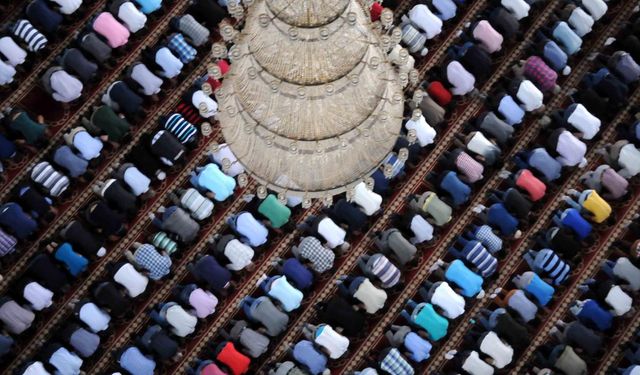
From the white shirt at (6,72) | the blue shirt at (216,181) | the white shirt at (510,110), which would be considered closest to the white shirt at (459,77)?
the white shirt at (510,110)

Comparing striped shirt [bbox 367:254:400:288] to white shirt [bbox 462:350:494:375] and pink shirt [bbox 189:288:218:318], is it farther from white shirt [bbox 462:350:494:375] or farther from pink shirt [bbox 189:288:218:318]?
pink shirt [bbox 189:288:218:318]

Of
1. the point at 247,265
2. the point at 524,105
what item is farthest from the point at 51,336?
the point at 524,105

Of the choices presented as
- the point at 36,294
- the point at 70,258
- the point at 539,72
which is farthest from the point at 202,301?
the point at 539,72

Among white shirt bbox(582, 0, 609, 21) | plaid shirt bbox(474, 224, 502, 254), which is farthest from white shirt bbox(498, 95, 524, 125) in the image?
white shirt bbox(582, 0, 609, 21)

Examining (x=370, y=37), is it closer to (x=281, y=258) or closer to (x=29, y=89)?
(x=281, y=258)

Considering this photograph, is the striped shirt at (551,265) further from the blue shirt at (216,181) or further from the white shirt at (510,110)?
the blue shirt at (216,181)

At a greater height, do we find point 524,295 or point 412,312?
point 524,295
